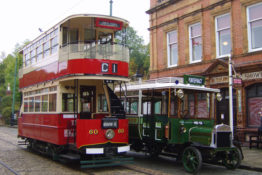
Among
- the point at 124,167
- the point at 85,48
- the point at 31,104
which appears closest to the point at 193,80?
the point at 124,167

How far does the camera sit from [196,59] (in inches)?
→ 767

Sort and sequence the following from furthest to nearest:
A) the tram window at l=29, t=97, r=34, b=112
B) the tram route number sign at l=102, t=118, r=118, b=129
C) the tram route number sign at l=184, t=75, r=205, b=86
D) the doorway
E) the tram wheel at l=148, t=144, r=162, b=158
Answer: the doorway, the tram window at l=29, t=97, r=34, b=112, the tram wheel at l=148, t=144, r=162, b=158, the tram route number sign at l=184, t=75, r=205, b=86, the tram route number sign at l=102, t=118, r=118, b=129

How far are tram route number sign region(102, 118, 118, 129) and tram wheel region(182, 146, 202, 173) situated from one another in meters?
2.37

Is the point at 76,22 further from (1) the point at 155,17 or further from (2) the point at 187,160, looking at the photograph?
(1) the point at 155,17

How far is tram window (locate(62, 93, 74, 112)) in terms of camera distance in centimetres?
1134

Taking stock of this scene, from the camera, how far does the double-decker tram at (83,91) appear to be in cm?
1020

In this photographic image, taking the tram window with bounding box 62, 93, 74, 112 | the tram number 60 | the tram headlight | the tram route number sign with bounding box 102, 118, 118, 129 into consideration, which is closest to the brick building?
the tram route number sign with bounding box 102, 118, 118, 129

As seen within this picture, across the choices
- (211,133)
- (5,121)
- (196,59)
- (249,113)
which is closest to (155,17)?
(196,59)

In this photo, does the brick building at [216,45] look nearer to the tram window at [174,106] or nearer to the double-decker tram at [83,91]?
the tram window at [174,106]

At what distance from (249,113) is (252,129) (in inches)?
33.6

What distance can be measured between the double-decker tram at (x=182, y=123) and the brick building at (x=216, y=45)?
518 centimetres

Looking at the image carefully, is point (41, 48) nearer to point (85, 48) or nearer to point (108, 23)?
point (85, 48)

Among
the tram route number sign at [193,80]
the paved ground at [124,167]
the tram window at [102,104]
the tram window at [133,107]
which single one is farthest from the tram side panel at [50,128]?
the tram route number sign at [193,80]

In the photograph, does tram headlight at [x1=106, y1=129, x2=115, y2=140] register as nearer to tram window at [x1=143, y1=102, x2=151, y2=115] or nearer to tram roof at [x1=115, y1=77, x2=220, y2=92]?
tram window at [x1=143, y1=102, x2=151, y2=115]
